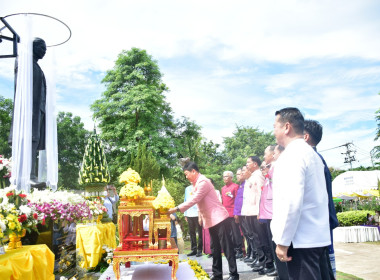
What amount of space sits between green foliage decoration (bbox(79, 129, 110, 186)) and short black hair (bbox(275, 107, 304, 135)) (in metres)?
4.88

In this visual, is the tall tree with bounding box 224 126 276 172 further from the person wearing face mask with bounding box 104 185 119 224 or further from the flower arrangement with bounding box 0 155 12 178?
the flower arrangement with bounding box 0 155 12 178

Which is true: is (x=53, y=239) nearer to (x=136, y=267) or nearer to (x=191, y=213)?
(x=136, y=267)

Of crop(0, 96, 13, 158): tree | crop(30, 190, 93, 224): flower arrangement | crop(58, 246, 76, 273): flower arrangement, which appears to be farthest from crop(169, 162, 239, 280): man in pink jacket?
crop(0, 96, 13, 158): tree

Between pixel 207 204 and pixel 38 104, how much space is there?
296 centimetres

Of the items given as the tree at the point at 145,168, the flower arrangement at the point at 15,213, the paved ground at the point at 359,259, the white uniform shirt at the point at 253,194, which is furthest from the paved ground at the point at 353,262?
the tree at the point at 145,168

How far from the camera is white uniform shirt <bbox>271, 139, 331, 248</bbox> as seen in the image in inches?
91.3

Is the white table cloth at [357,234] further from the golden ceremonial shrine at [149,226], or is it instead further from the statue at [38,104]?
the statue at [38,104]

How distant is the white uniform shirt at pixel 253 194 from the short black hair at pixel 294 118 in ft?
10.4

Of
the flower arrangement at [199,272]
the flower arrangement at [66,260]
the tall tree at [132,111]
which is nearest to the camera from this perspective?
the flower arrangement at [66,260]

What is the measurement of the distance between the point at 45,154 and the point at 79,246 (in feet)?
6.09

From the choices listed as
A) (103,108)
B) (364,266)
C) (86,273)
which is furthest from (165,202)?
Result: (103,108)

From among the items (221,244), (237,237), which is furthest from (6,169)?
(237,237)

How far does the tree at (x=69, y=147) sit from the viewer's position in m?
26.0

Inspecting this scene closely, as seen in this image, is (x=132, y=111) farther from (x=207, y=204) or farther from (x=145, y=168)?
(x=207, y=204)
